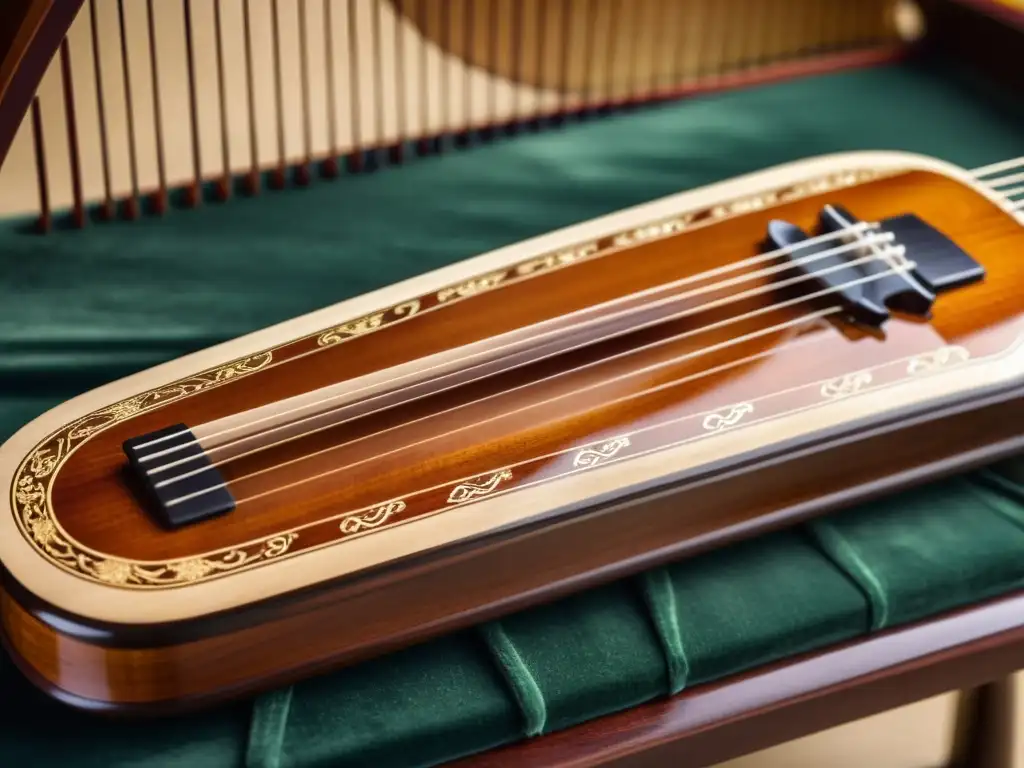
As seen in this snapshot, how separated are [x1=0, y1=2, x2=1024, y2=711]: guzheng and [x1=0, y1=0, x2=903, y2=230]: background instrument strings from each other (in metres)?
0.10

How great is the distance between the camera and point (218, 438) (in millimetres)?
994

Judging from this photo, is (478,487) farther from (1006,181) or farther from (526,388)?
(1006,181)

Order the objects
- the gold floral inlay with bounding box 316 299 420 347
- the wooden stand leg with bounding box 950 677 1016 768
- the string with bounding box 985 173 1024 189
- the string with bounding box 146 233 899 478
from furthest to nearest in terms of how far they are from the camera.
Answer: the string with bounding box 985 173 1024 189 < the wooden stand leg with bounding box 950 677 1016 768 < the gold floral inlay with bounding box 316 299 420 347 < the string with bounding box 146 233 899 478

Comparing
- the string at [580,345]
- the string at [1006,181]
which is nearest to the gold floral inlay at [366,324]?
the string at [580,345]

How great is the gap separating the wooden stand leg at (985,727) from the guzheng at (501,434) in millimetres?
320

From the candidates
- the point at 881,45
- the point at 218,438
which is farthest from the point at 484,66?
the point at 218,438

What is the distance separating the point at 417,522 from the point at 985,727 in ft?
2.39

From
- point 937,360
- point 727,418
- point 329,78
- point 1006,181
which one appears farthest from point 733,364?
point 329,78

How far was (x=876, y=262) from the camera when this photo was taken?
46.3 inches

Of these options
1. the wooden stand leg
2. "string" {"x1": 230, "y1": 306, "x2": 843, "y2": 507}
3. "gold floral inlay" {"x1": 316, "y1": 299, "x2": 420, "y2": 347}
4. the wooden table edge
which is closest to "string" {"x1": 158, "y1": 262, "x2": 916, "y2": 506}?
"string" {"x1": 230, "y1": 306, "x2": 843, "y2": 507}

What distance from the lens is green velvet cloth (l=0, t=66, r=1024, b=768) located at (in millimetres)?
908

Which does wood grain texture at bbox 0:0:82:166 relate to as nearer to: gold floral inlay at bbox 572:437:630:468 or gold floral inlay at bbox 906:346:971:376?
gold floral inlay at bbox 572:437:630:468

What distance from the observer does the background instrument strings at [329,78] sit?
54.3 inches

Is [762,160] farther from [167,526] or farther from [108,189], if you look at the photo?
[167,526]
